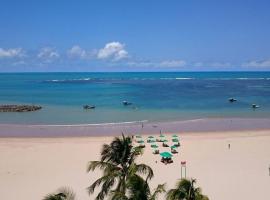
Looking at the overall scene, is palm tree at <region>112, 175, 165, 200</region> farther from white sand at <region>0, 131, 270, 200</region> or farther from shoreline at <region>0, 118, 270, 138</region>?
shoreline at <region>0, 118, 270, 138</region>

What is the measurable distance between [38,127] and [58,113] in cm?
1328

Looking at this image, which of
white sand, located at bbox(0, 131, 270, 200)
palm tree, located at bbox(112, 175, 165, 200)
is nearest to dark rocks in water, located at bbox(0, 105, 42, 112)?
white sand, located at bbox(0, 131, 270, 200)

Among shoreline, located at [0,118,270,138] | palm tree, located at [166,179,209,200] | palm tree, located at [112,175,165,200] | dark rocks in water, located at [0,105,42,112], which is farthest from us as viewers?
dark rocks in water, located at [0,105,42,112]

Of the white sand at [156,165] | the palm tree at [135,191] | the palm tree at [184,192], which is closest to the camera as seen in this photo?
the palm tree at [184,192]

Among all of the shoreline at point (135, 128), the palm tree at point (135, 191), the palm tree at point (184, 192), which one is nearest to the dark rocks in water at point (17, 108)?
the shoreline at point (135, 128)

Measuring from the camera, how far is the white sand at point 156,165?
73.2 feet

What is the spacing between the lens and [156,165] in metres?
27.1

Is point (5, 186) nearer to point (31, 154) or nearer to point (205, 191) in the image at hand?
point (31, 154)

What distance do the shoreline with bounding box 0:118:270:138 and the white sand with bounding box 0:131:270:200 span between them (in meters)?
3.40

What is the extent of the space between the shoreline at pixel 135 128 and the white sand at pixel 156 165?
11.2 feet

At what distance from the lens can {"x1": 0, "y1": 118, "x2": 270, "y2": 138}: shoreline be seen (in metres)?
41.2

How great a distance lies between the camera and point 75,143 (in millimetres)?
35375

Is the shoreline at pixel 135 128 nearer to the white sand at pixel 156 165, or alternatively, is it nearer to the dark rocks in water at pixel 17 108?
the white sand at pixel 156 165

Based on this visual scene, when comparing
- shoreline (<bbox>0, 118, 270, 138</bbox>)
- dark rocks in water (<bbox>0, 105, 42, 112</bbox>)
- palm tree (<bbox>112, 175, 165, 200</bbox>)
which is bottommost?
shoreline (<bbox>0, 118, 270, 138</bbox>)
